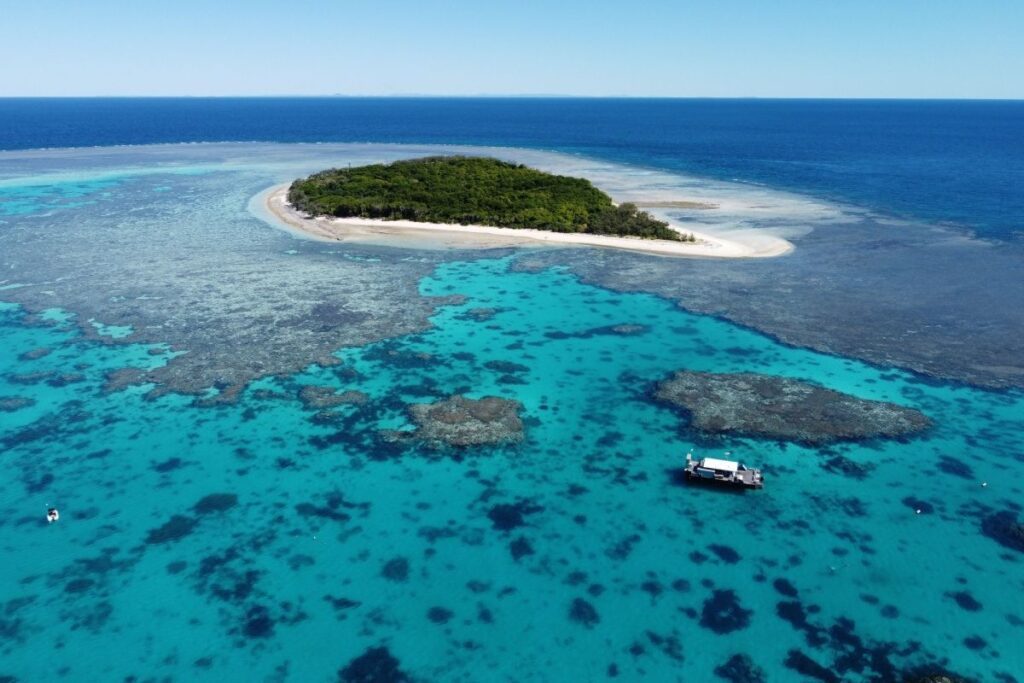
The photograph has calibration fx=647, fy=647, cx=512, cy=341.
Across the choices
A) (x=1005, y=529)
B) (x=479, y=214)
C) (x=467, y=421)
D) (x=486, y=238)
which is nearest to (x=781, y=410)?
(x=1005, y=529)

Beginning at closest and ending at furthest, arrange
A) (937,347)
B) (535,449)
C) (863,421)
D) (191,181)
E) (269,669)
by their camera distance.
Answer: (269,669) < (535,449) < (863,421) < (937,347) < (191,181)

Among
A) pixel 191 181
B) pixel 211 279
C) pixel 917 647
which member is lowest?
pixel 917 647

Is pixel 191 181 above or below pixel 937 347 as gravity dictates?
above

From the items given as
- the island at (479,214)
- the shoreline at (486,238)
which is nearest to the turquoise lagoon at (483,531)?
the shoreline at (486,238)

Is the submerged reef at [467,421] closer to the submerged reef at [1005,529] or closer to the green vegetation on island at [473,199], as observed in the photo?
the submerged reef at [1005,529]

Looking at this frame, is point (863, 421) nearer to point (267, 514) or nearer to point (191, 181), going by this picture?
point (267, 514)

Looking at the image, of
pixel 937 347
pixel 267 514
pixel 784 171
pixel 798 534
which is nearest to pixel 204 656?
pixel 267 514

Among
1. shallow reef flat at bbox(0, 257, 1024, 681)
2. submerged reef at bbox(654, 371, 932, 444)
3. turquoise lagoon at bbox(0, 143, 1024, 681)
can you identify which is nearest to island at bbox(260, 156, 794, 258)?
turquoise lagoon at bbox(0, 143, 1024, 681)
